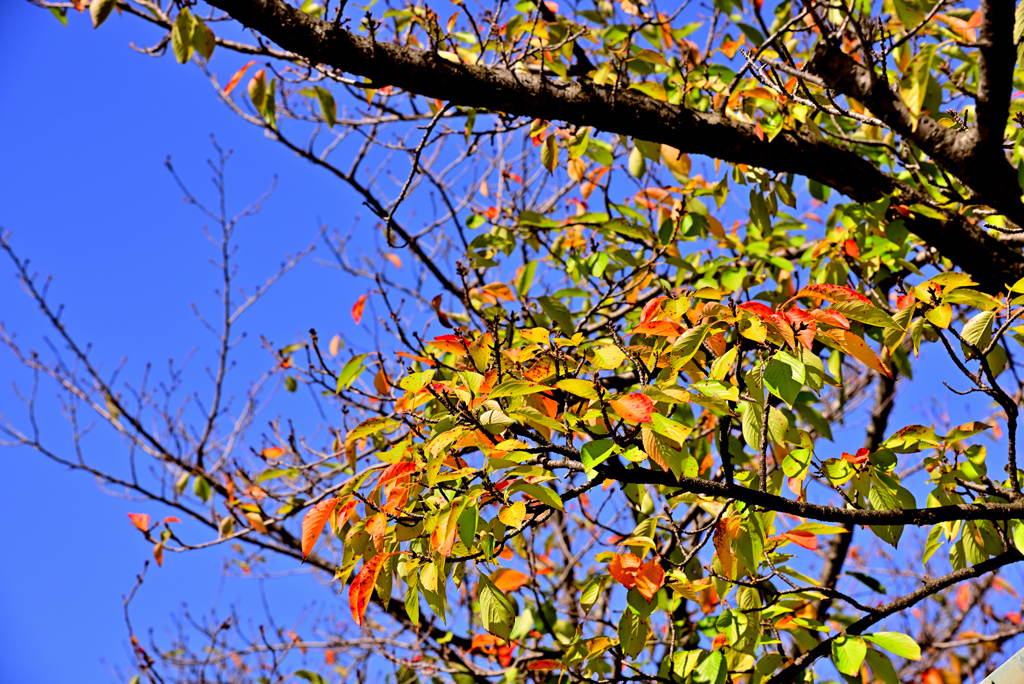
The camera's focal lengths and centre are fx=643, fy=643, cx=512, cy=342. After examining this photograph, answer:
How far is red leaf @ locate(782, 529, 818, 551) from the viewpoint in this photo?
162 centimetres

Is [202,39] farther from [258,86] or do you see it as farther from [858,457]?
[858,457]

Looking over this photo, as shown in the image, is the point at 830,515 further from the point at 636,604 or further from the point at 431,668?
the point at 431,668

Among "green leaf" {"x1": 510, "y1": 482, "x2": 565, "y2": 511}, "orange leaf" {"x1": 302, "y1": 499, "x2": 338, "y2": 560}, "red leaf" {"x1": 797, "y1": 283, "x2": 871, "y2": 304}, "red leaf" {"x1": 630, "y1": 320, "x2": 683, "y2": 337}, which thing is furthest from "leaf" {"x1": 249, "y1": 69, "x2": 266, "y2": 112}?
"red leaf" {"x1": 797, "y1": 283, "x2": 871, "y2": 304}

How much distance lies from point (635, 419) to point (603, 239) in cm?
167

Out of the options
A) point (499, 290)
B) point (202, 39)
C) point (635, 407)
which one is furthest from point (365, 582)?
point (202, 39)

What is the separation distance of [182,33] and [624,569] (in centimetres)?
186

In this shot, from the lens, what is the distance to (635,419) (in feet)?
3.61

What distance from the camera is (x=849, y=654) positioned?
1.42 meters

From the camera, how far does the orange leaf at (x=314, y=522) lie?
4.44 feet

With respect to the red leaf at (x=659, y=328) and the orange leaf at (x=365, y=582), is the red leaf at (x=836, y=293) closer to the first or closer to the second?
the red leaf at (x=659, y=328)

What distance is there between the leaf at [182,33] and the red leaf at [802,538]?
2.14 m

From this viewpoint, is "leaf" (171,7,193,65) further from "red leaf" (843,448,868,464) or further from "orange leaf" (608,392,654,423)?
"red leaf" (843,448,868,464)

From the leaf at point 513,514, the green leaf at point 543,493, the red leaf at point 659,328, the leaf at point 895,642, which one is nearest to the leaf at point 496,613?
the leaf at point 513,514

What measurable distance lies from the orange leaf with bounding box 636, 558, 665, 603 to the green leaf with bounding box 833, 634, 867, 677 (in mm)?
420
